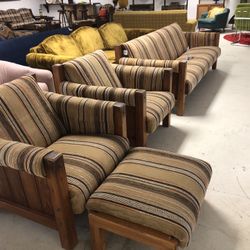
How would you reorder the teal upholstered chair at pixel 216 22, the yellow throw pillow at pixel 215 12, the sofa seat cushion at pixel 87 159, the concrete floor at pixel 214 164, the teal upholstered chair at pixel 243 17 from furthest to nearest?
the yellow throw pillow at pixel 215 12, the teal upholstered chair at pixel 216 22, the teal upholstered chair at pixel 243 17, the concrete floor at pixel 214 164, the sofa seat cushion at pixel 87 159

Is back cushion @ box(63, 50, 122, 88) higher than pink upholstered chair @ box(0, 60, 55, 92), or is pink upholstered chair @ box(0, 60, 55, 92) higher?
back cushion @ box(63, 50, 122, 88)

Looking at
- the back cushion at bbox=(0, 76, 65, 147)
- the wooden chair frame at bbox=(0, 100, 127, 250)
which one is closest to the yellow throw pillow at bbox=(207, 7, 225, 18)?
the back cushion at bbox=(0, 76, 65, 147)

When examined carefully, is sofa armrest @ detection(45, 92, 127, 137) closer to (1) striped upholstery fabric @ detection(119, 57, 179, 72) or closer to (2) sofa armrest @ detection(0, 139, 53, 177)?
(2) sofa armrest @ detection(0, 139, 53, 177)

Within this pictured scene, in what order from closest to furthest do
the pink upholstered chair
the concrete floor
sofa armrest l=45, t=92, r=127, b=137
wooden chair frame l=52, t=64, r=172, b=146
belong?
the concrete floor
sofa armrest l=45, t=92, r=127, b=137
wooden chair frame l=52, t=64, r=172, b=146
the pink upholstered chair

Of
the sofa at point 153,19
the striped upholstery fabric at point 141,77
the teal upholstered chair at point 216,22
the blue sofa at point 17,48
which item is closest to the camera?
the striped upholstery fabric at point 141,77

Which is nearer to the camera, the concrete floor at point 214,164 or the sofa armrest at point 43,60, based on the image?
the concrete floor at point 214,164

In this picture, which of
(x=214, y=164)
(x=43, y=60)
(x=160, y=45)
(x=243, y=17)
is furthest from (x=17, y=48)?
(x=243, y=17)

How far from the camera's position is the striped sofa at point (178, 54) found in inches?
107

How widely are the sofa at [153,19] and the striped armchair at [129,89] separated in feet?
8.66

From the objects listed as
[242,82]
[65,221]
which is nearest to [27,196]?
[65,221]

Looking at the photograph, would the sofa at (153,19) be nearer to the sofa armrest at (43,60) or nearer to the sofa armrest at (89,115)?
the sofa armrest at (43,60)

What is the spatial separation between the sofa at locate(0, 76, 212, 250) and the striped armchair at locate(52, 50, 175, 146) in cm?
29

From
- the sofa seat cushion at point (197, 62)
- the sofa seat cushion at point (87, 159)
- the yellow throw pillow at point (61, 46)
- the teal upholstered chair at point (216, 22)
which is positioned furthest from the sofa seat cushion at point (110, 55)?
the teal upholstered chair at point (216, 22)

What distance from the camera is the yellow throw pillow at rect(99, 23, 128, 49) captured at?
155 inches
